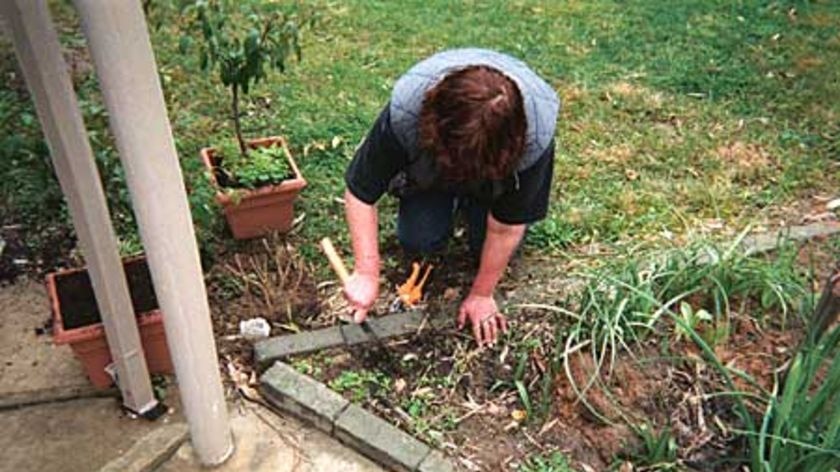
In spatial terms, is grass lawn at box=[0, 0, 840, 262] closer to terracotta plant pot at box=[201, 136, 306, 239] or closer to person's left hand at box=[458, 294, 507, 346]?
terracotta plant pot at box=[201, 136, 306, 239]

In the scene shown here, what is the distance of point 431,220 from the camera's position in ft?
7.99

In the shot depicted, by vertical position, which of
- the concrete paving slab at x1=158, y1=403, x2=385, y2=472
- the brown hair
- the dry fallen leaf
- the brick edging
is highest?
the brown hair

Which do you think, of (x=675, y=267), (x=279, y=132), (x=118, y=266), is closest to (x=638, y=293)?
(x=675, y=267)

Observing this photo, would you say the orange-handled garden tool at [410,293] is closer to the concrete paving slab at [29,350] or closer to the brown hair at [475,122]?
the brown hair at [475,122]

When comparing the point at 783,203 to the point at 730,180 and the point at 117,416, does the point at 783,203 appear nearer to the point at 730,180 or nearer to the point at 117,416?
the point at 730,180

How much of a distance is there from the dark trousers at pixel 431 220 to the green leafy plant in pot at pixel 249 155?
0.40 m

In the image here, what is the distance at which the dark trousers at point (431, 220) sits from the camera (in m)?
2.43

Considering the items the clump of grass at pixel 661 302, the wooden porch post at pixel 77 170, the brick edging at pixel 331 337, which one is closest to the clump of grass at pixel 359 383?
the brick edging at pixel 331 337

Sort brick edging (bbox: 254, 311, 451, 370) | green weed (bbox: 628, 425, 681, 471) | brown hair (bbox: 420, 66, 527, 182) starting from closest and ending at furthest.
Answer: brown hair (bbox: 420, 66, 527, 182)
green weed (bbox: 628, 425, 681, 471)
brick edging (bbox: 254, 311, 451, 370)

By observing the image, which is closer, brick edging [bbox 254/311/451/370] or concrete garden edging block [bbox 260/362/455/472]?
concrete garden edging block [bbox 260/362/455/472]

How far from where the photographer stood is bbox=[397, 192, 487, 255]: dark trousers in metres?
2.43

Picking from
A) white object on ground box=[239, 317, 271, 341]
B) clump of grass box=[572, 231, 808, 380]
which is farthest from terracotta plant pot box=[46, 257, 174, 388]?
clump of grass box=[572, 231, 808, 380]

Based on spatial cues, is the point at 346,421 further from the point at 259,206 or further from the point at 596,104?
the point at 596,104

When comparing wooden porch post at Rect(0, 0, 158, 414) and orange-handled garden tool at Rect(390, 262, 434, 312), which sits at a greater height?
wooden porch post at Rect(0, 0, 158, 414)
